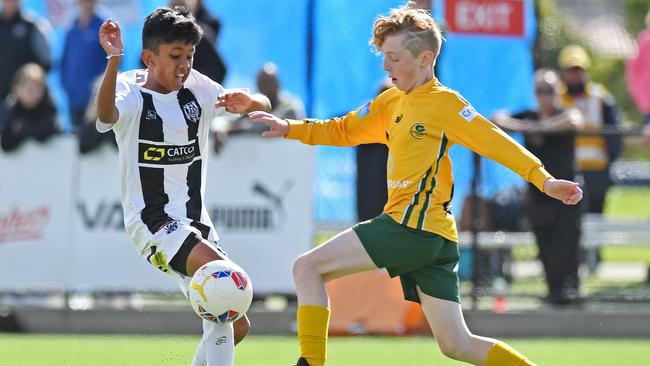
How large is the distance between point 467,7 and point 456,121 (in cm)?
572

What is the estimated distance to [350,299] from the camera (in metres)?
10.8

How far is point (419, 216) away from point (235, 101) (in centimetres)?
121

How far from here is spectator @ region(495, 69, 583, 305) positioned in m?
11.2

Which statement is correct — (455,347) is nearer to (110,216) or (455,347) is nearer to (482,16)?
(110,216)

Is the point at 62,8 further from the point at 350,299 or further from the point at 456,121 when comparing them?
the point at 456,121

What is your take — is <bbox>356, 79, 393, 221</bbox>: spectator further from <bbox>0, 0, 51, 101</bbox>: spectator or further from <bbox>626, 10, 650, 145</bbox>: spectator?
<bbox>0, 0, 51, 101</bbox>: spectator

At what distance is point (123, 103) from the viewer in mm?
6613

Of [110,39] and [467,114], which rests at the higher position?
[110,39]

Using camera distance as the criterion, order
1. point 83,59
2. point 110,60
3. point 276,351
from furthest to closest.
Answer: point 83,59 < point 276,351 < point 110,60

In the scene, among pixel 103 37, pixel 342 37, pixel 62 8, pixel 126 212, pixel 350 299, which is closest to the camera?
pixel 103 37

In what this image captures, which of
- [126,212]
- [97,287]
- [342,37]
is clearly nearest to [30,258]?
[97,287]

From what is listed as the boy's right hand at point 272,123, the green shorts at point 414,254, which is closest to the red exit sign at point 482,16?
the boy's right hand at point 272,123

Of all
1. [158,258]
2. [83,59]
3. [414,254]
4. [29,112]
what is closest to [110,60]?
[158,258]


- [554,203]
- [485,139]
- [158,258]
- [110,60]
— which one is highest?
[110,60]
